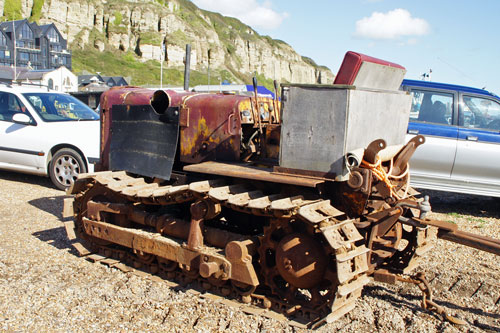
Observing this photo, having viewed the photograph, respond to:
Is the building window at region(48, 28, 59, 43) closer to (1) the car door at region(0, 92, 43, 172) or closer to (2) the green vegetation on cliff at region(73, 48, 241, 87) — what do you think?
(2) the green vegetation on cliff at region(73, 48, 241, 87)

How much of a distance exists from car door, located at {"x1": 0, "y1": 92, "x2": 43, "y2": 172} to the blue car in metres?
6.63

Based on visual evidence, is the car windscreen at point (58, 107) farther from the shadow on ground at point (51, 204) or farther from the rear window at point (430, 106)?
the rear window at point (430, 106)

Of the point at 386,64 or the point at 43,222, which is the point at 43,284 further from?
the point at 386,64

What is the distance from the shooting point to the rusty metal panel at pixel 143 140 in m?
5.26

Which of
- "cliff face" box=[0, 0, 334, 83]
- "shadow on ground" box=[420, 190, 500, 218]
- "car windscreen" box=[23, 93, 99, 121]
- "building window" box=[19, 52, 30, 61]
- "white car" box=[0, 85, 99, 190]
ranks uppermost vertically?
"cliff face" box=[0, 0, 334, 83]

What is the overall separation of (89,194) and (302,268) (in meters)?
2.85

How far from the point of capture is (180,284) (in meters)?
4.89

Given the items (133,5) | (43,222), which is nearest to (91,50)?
(133,5)

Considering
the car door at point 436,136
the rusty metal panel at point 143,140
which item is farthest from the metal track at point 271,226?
the car door at point 436,136

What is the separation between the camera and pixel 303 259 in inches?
159

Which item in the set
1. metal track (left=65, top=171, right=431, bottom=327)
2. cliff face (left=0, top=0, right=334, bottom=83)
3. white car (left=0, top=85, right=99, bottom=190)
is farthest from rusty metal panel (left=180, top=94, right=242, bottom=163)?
cliff face (left=0, top=0, right=334, bottom=83)

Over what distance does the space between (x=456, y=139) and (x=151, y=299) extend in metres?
6.12

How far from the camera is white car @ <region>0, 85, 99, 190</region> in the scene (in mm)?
8703

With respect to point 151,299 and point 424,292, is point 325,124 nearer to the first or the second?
point 424,292
